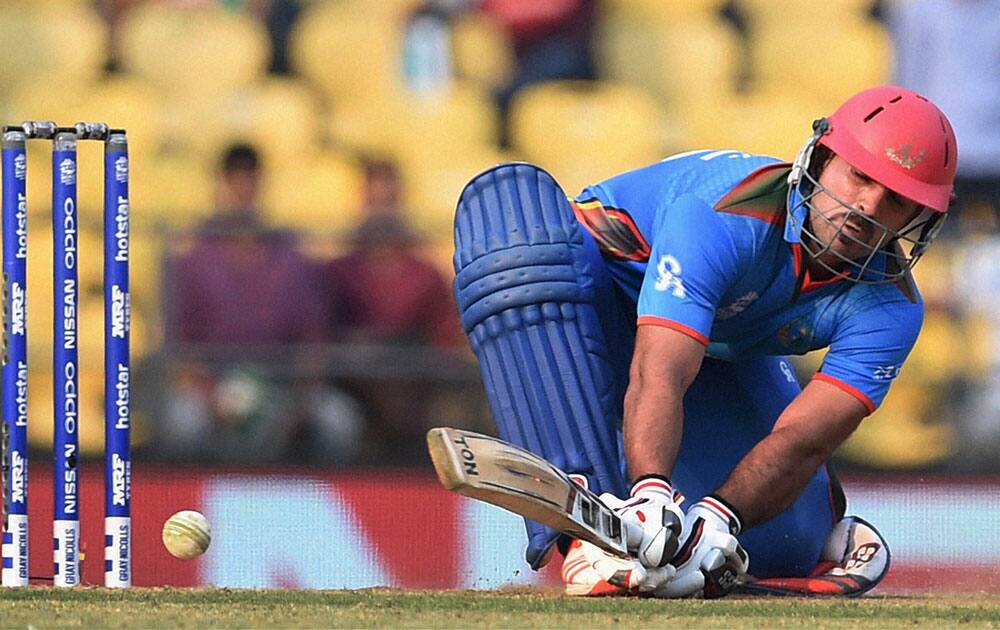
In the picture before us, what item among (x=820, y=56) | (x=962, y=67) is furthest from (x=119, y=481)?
(x=962, y=67)

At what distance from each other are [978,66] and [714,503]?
3.23 metres

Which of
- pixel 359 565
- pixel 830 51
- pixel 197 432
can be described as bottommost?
pixel 359 565

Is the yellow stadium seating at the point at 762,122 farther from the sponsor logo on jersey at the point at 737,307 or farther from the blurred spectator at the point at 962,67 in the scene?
the sponsor logo on jersey at the point at 737,307

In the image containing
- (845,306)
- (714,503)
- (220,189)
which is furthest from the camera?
(220,189)

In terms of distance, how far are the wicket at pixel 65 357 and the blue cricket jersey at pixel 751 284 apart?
998mm

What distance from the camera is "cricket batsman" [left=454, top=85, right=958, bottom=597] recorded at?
328 centimetres

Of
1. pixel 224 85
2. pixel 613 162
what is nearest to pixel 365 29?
pixel 224 85

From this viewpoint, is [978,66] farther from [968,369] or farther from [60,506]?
[60,506]

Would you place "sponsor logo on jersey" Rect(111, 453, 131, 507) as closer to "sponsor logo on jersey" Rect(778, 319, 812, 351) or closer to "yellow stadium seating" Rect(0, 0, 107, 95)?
"sponsor logo on jersey" Rect(778, 319, 812, 351)

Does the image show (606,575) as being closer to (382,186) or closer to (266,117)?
(382,186)

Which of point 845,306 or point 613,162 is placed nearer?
point 845,306

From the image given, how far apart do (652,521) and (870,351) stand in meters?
0.59

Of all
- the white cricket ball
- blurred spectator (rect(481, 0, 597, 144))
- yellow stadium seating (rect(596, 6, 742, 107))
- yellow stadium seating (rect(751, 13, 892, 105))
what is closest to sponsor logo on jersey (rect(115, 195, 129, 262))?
the white cricket ball

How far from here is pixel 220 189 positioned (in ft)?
19.9
